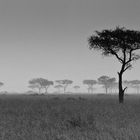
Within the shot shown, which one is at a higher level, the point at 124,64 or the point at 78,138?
the point at 124,64

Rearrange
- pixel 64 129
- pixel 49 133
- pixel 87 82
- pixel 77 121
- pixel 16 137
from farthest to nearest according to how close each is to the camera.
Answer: pixel 87 82 < pixel 77 121 < pixel 64 129 < pixel 49 133 < pixel 16 137

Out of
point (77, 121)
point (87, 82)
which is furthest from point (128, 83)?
point (77, 121)

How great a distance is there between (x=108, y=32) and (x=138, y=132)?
25867 millimetres

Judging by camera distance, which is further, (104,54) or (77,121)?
(104,54)

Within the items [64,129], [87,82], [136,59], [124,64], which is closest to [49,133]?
[64,129]

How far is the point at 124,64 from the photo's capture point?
31.6 m

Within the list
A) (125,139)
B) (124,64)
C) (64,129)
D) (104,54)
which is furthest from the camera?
(104,54)

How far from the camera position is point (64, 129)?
30.7ft

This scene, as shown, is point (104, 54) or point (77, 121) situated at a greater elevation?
point (104, 54)

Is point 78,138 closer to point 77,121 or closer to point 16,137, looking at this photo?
point 16,137

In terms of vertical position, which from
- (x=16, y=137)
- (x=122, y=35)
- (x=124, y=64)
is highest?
(x=122, y=35)

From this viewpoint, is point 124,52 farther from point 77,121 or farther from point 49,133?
point 49,133

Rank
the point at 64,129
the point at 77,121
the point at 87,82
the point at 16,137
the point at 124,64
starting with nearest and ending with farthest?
the point at 16,137, the point at 64,129, the point at 77,121, the point at 124,64, the point at 87,82

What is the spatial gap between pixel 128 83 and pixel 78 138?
609ft
